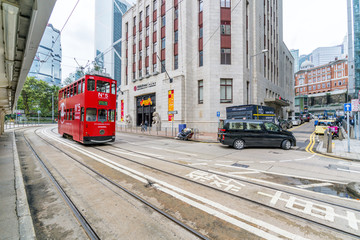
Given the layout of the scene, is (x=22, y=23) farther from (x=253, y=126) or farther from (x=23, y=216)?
(x=253, y=126)

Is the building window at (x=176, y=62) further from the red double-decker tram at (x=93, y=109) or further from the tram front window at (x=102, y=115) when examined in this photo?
the tram front window at (x=102, y=115)

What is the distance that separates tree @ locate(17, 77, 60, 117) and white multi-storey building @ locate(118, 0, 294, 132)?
3369 centimetres

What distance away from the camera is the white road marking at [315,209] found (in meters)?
3.10

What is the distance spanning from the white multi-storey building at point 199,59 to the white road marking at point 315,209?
17477 mm

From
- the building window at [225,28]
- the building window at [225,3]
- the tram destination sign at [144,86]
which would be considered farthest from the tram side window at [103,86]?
the building window at [225,3]

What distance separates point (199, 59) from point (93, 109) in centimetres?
1803

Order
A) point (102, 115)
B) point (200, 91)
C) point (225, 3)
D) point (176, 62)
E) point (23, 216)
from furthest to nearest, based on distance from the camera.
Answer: point (176, 62), point (200, 91), point (225, 3), point (102, 115), point (23, 216)

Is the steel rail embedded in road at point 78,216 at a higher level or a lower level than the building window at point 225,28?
lower

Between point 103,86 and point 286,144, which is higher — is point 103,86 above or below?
above

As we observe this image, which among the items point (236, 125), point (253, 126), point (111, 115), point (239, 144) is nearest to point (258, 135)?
point (253, 126)

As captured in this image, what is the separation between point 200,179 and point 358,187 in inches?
172

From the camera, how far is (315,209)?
11.3 feet

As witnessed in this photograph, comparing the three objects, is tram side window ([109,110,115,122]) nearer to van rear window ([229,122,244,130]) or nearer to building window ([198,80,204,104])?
van rear window ([229,122,244,130])

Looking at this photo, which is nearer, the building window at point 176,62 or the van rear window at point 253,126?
the van rear window at point 253,126
